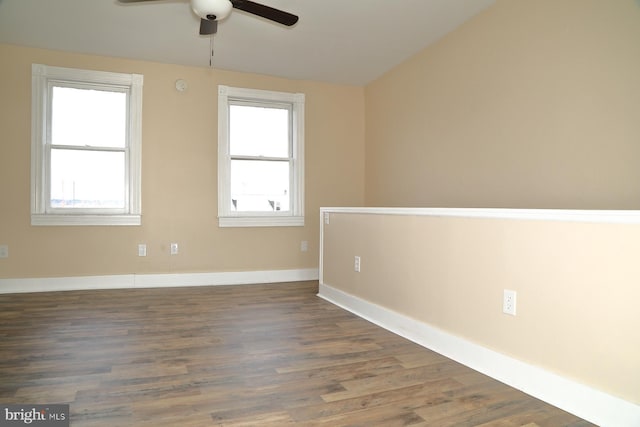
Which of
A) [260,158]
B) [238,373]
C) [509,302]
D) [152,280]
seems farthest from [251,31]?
[509,302]

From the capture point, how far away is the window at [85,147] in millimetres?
4105

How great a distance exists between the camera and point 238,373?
2.08 meters

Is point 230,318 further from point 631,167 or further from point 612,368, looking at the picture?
point 631,167

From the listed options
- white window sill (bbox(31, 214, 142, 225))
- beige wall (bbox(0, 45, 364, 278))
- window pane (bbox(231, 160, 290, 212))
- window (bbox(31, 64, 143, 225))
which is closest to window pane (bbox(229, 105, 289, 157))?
window pane (bbox(231, 160, 290, 212))

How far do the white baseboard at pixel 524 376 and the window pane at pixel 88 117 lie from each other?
3.41 meters

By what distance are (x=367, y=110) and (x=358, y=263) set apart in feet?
8.40

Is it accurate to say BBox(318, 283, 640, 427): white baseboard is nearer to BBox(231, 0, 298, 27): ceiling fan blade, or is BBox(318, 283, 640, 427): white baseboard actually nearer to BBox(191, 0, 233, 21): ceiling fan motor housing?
BBox(231, 0, 298, 27): ceiling fan blade

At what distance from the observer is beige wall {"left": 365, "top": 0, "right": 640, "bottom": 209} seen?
2.38 meters

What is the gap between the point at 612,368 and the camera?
1.62 metres

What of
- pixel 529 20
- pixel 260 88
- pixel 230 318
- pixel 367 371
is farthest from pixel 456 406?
pixel 260 88

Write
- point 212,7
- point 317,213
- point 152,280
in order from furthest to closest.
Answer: point 317,213, point 152,280, point 212,7

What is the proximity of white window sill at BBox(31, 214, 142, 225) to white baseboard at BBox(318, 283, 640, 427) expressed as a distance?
9.47 feet

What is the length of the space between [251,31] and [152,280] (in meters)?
2.76

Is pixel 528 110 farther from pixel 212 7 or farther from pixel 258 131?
pixel 258 131
